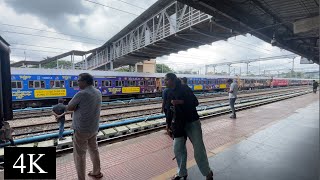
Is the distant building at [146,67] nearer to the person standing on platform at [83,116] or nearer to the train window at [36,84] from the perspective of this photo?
the train window at [36,84]

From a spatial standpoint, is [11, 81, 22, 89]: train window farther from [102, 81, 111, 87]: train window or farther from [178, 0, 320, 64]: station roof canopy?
[178, 0, 320, 64]: station roof canopy

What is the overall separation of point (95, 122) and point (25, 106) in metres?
14.0

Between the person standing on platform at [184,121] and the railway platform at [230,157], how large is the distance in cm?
43

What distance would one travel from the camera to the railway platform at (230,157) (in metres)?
3.83

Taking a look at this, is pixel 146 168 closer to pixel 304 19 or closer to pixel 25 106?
pixel 304 19

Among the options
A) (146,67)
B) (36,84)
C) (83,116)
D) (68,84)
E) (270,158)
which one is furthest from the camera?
(146,67)

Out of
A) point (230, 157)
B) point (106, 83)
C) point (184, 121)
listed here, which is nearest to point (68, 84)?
point (106, 83)

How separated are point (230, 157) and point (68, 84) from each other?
14.5 metres

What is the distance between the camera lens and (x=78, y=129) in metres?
3.30

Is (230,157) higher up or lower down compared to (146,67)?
lower down

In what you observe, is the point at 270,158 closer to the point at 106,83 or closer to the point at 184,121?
the point at 184,121

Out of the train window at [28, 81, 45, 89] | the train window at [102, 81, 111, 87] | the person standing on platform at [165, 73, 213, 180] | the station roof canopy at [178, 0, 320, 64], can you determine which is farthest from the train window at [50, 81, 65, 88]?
the person standing on platform at [165, 73, 213, 180]

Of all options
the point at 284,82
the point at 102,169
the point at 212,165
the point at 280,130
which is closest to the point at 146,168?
the point at 102,169

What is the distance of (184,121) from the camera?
338cm
